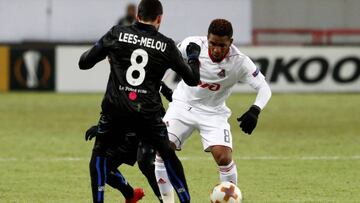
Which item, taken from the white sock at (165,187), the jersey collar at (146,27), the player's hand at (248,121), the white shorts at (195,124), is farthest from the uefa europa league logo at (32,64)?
the jersey collar at (146,27)

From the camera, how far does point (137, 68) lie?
7887 millimetres

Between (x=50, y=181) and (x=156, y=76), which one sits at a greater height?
(x=156, y=76)

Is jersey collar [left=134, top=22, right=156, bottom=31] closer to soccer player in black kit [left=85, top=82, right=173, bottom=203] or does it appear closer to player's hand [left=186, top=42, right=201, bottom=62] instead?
player's hand [left=186, top=42, right=201, bottom=62]

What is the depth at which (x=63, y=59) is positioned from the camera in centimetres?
2180

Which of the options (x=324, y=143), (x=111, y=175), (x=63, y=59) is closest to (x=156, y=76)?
(x=111, y=175)

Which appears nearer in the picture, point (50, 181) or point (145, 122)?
point (145, 122)

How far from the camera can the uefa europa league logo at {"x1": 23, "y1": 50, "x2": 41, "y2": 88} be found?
2166 cm

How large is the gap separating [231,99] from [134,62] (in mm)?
12987

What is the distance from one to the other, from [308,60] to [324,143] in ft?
26.0

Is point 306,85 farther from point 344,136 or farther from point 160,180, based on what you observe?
point 160,180

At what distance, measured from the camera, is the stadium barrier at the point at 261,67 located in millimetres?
21719

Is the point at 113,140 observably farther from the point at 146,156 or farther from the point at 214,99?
the point at 214,99

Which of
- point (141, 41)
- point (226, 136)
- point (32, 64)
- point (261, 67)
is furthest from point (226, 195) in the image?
point (32, 64)

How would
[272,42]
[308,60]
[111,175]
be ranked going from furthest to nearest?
1. [272,42]
2. [308,60]
3. [111,175]
